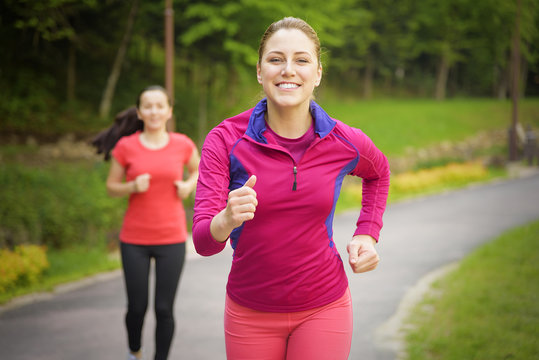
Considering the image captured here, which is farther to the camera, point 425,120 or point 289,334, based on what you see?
point 425,120

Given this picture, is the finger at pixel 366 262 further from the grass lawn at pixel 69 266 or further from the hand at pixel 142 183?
the grass lawn at pixel 69 266

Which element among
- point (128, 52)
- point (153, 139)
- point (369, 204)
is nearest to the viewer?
point (369, 204)

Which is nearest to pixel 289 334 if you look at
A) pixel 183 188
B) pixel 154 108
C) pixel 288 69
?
pixel 288 69

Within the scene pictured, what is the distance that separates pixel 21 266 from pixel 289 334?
638 centimetres

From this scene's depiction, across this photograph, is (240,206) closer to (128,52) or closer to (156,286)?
(156,286)

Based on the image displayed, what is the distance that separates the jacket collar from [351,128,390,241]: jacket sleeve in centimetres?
16

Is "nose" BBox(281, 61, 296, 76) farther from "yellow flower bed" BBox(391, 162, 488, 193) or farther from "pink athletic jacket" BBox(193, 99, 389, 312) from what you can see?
"yellow flower bed" BBox(391, 162, 488, 193)

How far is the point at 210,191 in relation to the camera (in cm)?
214

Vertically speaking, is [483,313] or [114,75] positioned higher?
[114,75]

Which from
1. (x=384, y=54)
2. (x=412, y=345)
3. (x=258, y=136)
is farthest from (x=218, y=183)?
(x=384, y=54)

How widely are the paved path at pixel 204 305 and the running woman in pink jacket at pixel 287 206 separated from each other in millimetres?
2942

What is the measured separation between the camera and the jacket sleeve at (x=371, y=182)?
2512 millimetres

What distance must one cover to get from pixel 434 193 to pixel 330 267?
15.7m

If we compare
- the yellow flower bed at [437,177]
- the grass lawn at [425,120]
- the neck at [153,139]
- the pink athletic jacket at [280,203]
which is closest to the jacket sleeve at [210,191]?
the pink athletic jacket at [280,203]
